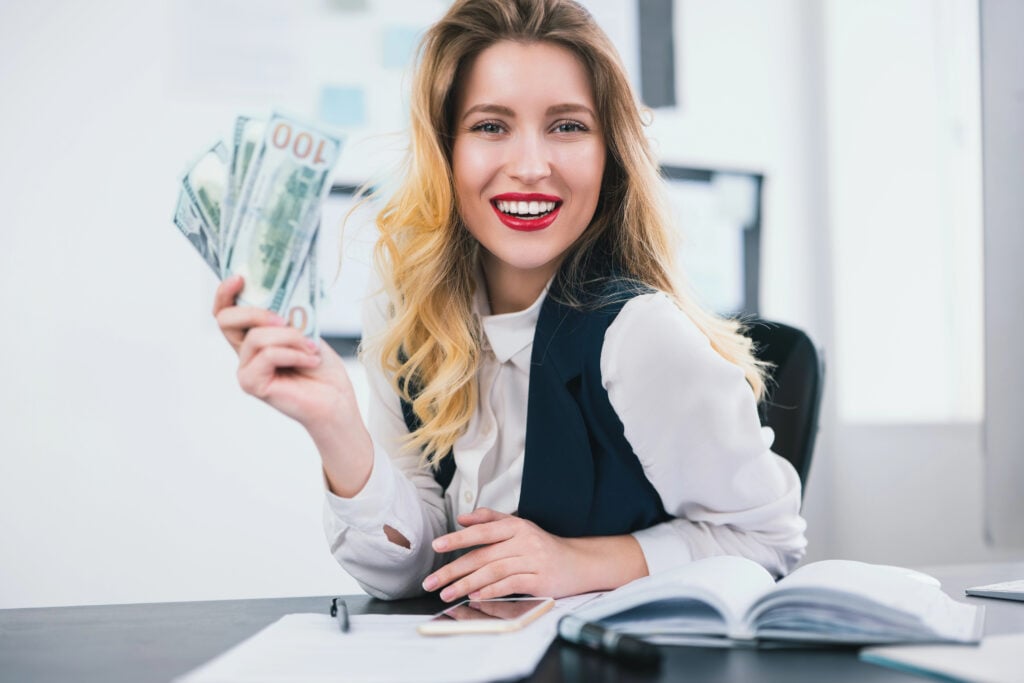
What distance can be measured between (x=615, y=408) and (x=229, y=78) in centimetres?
175

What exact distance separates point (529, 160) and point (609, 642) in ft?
2.38

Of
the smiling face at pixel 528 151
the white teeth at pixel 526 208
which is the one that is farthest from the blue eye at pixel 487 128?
the white teeth at pixel 526 208

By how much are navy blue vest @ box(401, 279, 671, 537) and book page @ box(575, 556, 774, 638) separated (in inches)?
14.7

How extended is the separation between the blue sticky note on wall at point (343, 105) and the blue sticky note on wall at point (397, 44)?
12 centimetres

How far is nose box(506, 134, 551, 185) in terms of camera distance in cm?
126

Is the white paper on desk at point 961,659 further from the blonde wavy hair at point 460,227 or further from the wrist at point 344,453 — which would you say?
the blonde wavy hair at point 460,227

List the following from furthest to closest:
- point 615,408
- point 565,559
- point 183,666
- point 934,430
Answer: point 934,430 < point 615,408 < point 565,559 < point 183,666

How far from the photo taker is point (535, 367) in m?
1.27

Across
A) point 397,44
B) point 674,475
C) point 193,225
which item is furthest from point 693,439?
point 397,44

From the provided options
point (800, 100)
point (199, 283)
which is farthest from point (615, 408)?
point (800, 100)

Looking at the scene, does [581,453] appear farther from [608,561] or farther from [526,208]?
[526,208]

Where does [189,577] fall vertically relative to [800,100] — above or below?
below

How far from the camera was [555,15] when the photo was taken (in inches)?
52.1

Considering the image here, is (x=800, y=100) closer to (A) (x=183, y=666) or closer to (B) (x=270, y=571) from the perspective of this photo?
(B) (x=270, y=571)
